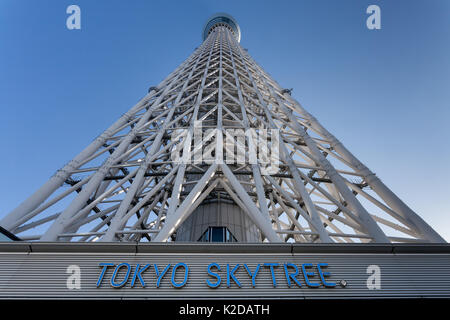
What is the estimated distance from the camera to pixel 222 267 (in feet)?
28.7

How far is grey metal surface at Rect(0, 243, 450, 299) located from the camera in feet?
26.9

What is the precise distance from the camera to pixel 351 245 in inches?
357

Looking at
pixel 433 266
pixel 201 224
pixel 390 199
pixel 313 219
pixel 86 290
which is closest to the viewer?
pixel 86 290

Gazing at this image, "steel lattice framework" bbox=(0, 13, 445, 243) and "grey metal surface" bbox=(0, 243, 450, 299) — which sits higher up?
"steel lattice framework" bbox=(0, 13, 445, 243)

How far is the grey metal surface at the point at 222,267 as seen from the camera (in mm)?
8203

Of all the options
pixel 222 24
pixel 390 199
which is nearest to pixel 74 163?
pixel 390 199

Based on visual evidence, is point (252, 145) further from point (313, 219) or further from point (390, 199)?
point (390, 199)

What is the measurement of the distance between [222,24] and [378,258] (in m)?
70.3

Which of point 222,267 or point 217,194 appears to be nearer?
point 222,267

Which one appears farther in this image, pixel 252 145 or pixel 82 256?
pixel 252 145

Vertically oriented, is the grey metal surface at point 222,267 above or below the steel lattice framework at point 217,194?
below

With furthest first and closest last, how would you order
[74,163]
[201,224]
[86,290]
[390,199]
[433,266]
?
[74,163], [201,224], [390,199], [433,266], [86,290]
